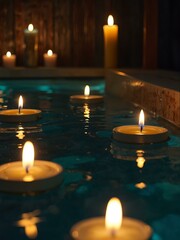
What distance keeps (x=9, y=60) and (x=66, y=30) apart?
87 cm

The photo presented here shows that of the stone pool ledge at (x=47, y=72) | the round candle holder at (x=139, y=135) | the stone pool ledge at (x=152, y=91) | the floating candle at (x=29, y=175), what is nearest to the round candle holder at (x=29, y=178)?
the floating candle at (x=29, y=175)

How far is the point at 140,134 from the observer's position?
2428 millimetres

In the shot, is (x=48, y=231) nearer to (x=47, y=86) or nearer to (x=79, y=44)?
(x=47, y=86)

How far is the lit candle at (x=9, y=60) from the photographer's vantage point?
6.14 meters

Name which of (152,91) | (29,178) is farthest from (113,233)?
(152,91)

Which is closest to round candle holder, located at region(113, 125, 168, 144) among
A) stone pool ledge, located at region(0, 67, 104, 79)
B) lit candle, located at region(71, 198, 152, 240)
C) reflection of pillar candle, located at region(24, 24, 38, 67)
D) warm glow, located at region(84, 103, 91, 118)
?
warm glow, located at region(84, 103, 91, 118)

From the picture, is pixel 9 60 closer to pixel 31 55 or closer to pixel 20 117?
pixel 31 55

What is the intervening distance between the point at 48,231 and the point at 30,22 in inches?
212

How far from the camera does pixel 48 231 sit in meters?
1.42

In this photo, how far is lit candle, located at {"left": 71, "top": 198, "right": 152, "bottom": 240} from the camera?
124cm

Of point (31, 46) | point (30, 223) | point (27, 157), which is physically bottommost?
point (30, 223)

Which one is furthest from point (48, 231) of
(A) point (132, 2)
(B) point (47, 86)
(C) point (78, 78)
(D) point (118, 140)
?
(A) point (132, 2)

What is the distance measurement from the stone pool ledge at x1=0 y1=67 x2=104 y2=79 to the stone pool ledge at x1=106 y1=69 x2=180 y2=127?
1.94 ft

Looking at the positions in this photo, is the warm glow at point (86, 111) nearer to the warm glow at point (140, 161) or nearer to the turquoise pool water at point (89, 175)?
the turquoise pool water at point (89, 175)
